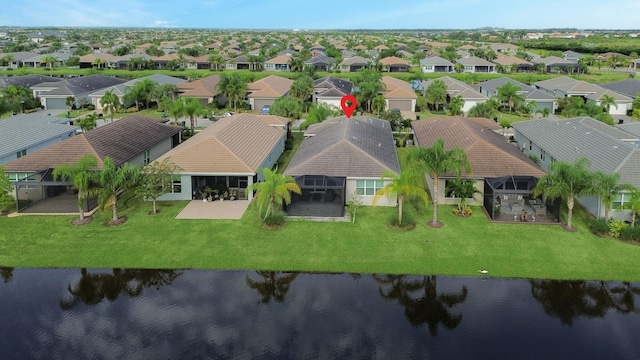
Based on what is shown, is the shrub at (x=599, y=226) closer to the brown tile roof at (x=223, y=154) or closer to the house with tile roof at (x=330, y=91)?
the brown tile roof at (x=223, y=154)

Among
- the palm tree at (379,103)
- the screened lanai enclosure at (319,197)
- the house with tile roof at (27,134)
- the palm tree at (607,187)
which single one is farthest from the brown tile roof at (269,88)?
the palm tree at (607,187)

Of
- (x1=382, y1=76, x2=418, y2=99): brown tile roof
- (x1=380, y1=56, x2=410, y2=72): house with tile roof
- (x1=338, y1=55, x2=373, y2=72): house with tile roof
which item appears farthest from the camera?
(x1=338, y1=55, x2=373, y2=72): house with tile roof

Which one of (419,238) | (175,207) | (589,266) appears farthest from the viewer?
(175,207)

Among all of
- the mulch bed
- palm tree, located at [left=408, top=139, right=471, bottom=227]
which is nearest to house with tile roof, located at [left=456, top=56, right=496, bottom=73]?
palm tree, located at [left=408, top=139, right=471, bottom=227]

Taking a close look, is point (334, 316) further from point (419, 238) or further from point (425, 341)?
point (419, 238)

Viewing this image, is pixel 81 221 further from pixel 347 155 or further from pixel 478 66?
pixel 478 66

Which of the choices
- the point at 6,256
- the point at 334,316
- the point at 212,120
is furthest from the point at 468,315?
the point at 212,120

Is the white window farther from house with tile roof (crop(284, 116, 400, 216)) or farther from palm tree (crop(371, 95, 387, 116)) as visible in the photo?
palm tree (crop(371, 95, 387, 116))
